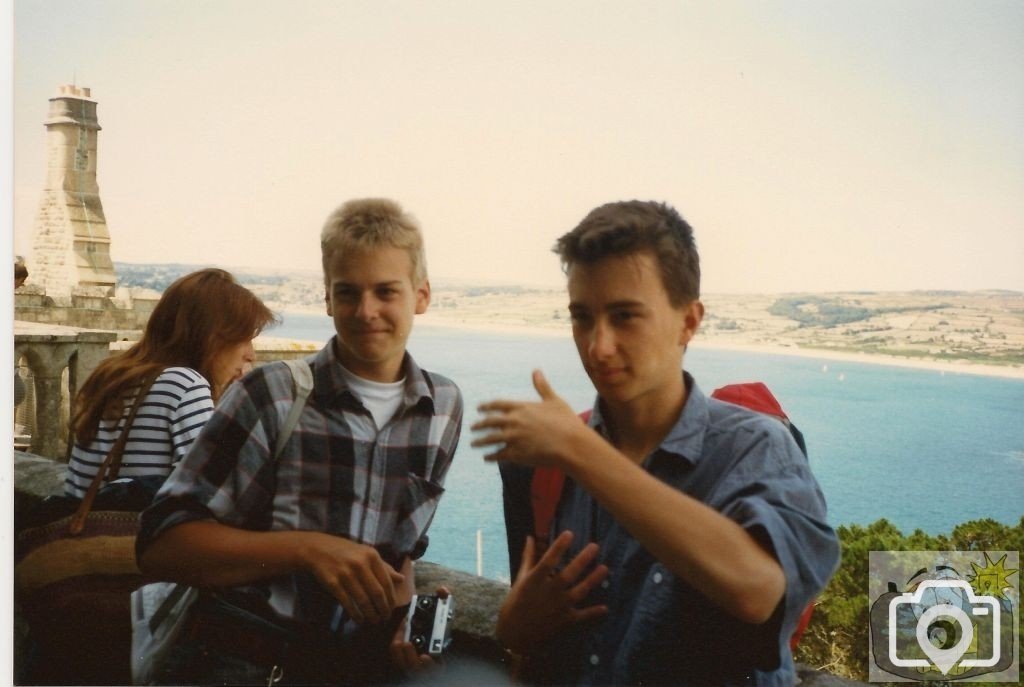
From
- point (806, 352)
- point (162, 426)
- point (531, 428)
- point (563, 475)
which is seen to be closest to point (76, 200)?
point (162, 426)

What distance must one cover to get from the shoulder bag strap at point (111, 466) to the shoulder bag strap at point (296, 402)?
522 mm

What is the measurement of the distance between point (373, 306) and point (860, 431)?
1587 mm

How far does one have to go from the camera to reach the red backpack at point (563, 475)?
2941 mm

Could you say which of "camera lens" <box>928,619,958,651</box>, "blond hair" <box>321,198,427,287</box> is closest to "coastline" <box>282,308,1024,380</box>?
"blond hair" <box>321,198,427,287</box>

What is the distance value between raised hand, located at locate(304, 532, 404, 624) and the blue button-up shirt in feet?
1.66

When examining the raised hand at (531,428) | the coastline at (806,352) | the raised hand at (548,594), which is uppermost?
the coastline at (806,352)

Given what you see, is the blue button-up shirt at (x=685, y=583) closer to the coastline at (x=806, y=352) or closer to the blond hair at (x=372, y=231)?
the coastline at (x=806, y=352)

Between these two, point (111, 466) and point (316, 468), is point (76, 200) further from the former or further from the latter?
point (316, 468)

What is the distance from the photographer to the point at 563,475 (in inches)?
118

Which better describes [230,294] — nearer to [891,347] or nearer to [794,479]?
[794,479]

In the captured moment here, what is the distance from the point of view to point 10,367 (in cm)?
363

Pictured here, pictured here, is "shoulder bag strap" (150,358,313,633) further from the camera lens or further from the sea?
the camera lens

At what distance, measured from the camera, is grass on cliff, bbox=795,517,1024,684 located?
3336mm

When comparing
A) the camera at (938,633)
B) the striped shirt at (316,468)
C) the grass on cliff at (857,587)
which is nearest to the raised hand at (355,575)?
the striped shirt at (316,468)
